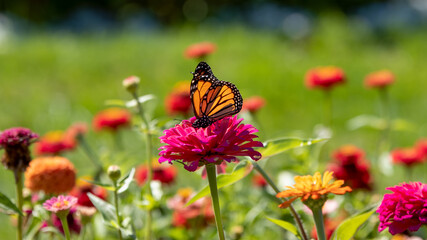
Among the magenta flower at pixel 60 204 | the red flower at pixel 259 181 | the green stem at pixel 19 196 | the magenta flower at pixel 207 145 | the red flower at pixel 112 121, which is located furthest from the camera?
the red flower at pixel 112 121

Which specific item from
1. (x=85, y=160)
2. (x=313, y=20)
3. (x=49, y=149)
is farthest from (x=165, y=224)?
(x=313, y=20)

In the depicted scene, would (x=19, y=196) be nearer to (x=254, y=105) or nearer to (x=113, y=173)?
(x=113, y=173)

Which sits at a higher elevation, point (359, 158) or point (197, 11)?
point (197, 11)

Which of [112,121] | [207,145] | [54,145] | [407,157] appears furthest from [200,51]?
[207,145]

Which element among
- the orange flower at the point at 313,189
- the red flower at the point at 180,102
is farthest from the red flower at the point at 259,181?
the orange flower at the point at 313,189

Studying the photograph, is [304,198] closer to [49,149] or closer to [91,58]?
[49,149]

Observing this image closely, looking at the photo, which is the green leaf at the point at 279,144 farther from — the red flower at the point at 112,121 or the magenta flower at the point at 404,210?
the red flower at the point at 112,121

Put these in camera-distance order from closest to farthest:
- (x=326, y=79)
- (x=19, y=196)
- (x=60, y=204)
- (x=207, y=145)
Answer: (x=207, y=145) < (x=60, y=204) < (x=19, y=196) < (x=326, y=79)
